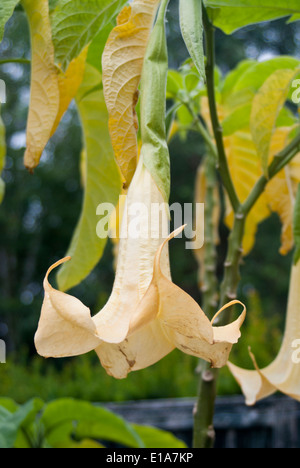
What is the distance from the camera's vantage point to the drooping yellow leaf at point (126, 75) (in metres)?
0.34

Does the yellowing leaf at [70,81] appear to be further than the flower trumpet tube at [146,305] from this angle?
Yes

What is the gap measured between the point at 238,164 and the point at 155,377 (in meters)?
1.19

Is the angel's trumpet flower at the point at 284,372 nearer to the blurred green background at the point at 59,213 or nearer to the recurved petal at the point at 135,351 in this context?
the recurved petal at the point at 135,351

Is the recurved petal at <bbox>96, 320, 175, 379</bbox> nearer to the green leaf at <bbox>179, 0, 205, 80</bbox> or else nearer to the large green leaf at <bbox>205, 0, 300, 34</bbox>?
the green leaf at <bbox>179, 0, 205, 80</bbox>

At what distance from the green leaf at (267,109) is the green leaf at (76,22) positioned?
0.49 ft

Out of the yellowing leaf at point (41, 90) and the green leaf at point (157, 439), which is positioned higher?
the yellowing leaf at point (41, 90)

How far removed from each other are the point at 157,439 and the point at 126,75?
0.43m

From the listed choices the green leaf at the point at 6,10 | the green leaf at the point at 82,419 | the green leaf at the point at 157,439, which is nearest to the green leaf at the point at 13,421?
the green leaf at the point at 82,419

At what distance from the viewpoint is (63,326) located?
0.26 m

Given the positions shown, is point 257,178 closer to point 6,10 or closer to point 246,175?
point 246,175

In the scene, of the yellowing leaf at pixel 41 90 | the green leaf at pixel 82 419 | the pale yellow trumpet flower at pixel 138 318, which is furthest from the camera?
the green leaf at pixel 82 419

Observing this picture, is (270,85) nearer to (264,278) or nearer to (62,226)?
(264,278)

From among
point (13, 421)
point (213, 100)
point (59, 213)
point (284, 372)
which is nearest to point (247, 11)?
point (213, 100)

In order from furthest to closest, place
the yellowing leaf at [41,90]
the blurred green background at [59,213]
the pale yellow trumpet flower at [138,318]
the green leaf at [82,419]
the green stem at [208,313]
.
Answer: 1. the blurred green background at [59,213]
2. the green leaf at [82,419]
3. the green stem at [208,313]
4. the yellowing leaf at [41,90]
5. the pale yellow trumpet flower at [138,318]
